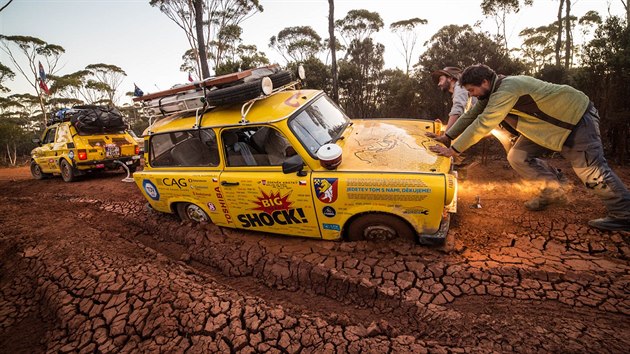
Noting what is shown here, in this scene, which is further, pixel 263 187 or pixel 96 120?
pixel 96 120

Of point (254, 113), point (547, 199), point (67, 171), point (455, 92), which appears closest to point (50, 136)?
point (67, 171)

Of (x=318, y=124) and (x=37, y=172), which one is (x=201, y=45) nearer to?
(x=37, y=172)

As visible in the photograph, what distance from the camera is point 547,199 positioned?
357 cm

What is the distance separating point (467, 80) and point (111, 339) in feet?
14.0

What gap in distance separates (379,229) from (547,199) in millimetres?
2317

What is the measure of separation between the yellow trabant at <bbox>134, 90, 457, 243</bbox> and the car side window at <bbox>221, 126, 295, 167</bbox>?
0.01m

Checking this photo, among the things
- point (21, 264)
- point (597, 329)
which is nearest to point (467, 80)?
point (597, 329)

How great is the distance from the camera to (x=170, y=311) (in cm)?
258

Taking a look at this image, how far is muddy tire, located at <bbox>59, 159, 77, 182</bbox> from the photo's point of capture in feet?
28.6

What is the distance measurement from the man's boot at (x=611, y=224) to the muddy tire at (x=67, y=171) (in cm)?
1207

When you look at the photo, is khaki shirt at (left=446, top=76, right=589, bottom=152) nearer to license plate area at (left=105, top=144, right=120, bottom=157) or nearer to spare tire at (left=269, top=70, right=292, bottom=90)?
spare tire at (left=269, top=70, right=292, bottom=90)

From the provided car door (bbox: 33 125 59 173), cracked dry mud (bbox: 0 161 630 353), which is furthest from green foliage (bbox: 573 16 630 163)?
car door (bbox: 33 125 59 173)

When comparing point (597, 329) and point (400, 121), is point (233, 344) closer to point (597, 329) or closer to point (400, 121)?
point (597, 329)

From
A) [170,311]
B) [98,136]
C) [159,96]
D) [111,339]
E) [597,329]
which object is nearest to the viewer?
[597,329]
